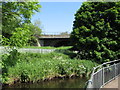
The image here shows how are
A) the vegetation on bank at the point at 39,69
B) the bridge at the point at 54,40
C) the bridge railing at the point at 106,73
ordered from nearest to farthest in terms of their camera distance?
1. the bridge railing at the point at 106,73
2. the vegetation on bank at the point at 39,69
3. the bridge at the point at 54,40

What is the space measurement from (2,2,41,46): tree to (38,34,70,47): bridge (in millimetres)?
37732

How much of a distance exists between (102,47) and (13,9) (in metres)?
10.9

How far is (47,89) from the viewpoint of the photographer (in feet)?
42.0

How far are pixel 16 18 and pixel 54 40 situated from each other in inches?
1653

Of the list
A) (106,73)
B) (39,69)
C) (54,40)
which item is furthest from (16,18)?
(54,40)

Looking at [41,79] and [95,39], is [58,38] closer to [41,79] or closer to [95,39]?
[95,39]

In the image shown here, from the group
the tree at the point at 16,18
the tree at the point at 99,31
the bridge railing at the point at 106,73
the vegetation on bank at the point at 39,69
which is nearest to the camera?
the bridge railing at the point at 106,73

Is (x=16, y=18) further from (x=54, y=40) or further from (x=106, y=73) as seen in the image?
(x=54, y=40)

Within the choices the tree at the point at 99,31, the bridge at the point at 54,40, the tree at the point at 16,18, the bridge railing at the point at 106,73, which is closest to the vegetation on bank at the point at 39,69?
the tree at the point at 16,18

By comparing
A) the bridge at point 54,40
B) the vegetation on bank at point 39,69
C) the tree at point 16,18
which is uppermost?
the bridge at point 54,40

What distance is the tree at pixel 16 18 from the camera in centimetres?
946

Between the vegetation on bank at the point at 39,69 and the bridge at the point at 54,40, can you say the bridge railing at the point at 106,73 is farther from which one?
the bridge at the point at 54,40

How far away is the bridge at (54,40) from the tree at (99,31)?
27710 mm

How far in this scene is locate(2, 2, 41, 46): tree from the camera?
9461 mm
